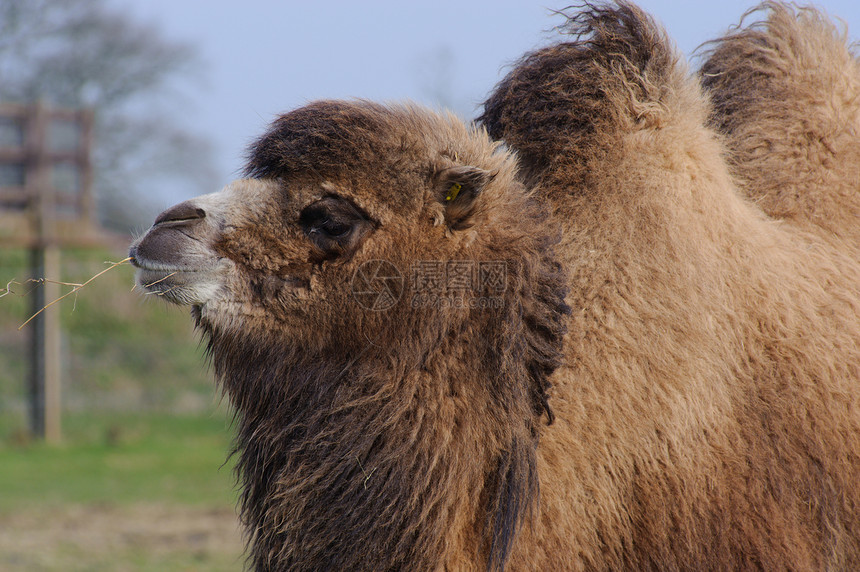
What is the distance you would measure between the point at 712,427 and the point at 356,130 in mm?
1397

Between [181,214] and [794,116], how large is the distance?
2228 mm

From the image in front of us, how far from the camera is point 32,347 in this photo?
12.4 m

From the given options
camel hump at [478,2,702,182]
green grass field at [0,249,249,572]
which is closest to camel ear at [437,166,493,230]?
camel hump at [478,2,702,182]

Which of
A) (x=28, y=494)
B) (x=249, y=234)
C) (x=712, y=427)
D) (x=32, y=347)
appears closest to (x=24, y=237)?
(x=32, y=347)

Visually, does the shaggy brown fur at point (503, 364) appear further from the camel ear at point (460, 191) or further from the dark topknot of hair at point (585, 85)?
the dark topknot of hair at point (585, 85)

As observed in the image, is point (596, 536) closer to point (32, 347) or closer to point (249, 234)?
point (249, 234)

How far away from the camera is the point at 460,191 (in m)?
2.69

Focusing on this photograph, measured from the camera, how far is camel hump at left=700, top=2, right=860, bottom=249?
3.14 m

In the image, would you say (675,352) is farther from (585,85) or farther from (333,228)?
(333,228)

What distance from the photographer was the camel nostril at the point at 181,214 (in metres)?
2.68

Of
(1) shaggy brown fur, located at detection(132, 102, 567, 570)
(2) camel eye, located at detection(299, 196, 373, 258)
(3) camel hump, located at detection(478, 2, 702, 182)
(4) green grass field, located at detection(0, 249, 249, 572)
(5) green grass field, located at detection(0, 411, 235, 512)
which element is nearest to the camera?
(1) shaggy brown fur, located at detection(132, 102, 567, 570)

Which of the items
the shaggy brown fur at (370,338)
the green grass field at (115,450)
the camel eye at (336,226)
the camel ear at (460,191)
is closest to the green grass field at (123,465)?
the green grass field at (115,450)

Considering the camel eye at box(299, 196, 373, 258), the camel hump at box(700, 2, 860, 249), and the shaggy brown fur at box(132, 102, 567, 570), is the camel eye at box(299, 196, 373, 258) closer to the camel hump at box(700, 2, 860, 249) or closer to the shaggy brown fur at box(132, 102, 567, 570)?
the shaggy brown fur at box(132, 102, 567, 570)

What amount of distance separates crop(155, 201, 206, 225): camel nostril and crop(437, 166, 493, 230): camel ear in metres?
0.74
